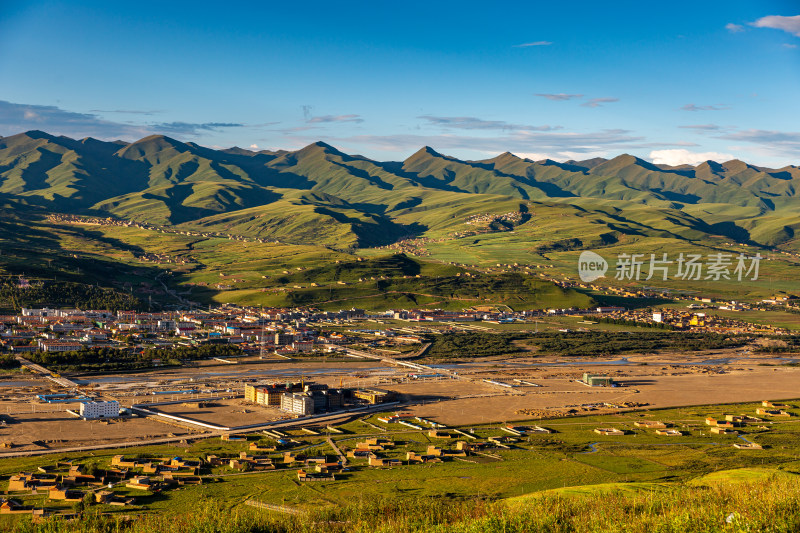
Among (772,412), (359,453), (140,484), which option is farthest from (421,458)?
(772,412)

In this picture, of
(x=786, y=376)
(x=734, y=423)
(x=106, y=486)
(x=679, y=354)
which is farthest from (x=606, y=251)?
(x=106, y=486)

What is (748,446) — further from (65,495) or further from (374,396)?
(65,495)

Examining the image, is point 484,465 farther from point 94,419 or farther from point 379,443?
point 94,419

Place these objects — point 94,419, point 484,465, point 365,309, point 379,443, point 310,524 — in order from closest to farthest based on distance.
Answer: point 310,524 < point 484,465 < point 379,443 < point 94,419 < point 365,309

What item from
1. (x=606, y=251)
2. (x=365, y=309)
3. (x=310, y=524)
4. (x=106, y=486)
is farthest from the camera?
(x=606, y=251)

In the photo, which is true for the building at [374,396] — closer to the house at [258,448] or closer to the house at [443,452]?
the house at [443,452]

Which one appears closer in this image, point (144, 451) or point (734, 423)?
point (144, 451)

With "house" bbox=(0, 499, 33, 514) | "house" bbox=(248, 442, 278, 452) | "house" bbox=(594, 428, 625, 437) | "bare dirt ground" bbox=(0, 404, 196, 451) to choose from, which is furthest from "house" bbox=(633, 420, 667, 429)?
"house" bbox=(0, 499, 33, 514)
